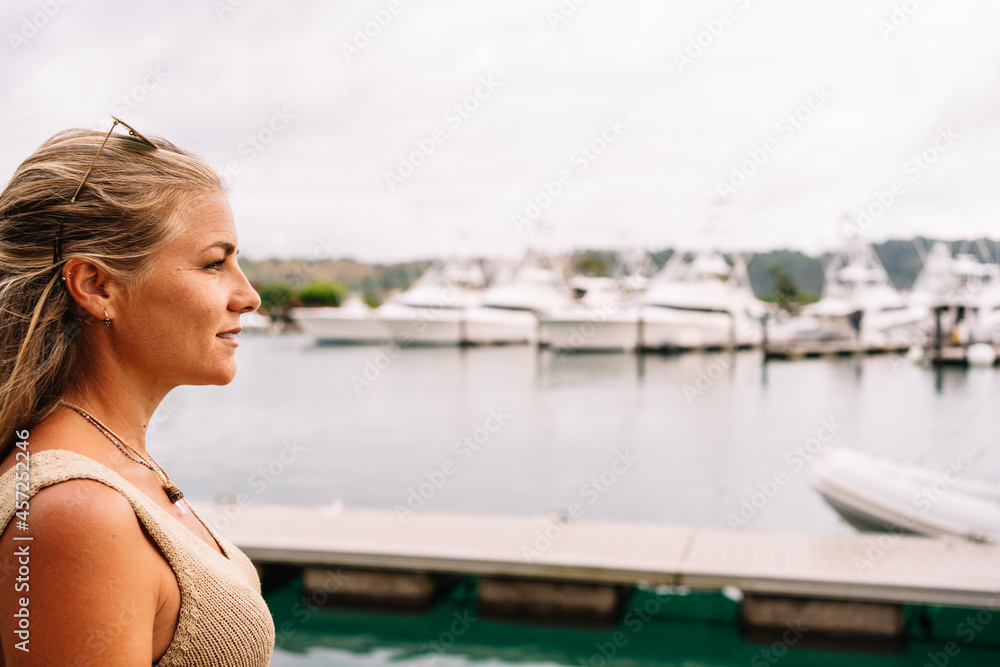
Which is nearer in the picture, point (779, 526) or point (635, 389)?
point (779, 526)

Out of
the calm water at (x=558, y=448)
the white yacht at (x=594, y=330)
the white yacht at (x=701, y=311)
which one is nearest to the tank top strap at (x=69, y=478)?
the calm water at (x=558, y=448)

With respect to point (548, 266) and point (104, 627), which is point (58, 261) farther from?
point (548, 266)

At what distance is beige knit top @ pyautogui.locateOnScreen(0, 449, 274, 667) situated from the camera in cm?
100

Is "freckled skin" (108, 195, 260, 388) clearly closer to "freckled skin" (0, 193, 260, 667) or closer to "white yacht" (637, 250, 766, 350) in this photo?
"freckled skin" (0, 193, 260, 667)

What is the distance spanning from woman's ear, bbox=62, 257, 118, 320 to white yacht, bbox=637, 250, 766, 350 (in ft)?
220

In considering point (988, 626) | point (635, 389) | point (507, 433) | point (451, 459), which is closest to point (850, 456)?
point (988, 626)

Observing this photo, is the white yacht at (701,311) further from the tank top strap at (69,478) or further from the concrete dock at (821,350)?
the tank top strap at (69,478)

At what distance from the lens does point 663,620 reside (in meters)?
8.78

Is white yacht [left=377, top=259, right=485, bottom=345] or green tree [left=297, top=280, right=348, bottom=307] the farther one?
green tree [left=297, top=280, right=348, bottom=307]

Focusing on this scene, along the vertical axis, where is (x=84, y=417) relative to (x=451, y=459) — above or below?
above

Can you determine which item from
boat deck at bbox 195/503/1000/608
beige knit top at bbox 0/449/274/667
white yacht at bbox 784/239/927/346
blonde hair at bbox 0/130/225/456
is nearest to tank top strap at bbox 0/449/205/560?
beige knit top at bbox 0/449/274/667

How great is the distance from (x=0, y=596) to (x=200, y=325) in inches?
17.4

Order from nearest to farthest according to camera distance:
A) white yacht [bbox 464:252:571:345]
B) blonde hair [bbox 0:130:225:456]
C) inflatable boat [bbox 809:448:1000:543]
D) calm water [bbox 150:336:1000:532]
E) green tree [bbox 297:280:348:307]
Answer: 1. blonde hair [bbox 0:130:225:456]
2. inflatable boat [bbox 809:448:1000:543]
3. calm water [bbox 150:336:1000:532]
4. white yacht [bbox 464:252:571:345]
5. green tree [bbox 297:280:348:307]

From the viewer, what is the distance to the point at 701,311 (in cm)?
7169
